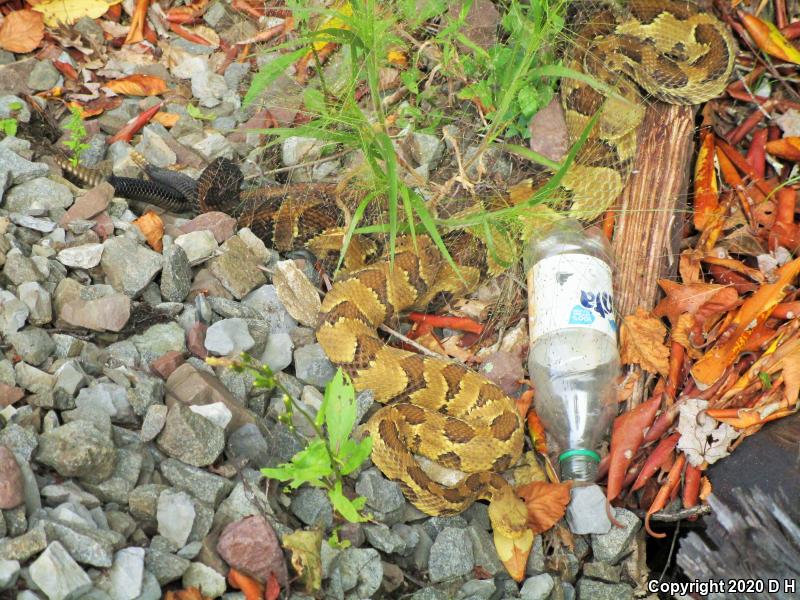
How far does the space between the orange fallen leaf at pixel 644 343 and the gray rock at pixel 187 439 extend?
6.34 ft

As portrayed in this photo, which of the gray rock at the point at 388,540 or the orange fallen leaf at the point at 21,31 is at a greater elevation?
the orange fallen leaf at the point at 21,31

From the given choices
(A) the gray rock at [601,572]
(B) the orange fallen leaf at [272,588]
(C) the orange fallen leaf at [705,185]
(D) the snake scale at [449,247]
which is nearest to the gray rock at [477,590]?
(D) the snake scale at [449,247]

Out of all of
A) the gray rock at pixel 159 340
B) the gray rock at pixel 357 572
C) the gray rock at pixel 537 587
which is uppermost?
the gray rock at pixel 159 340

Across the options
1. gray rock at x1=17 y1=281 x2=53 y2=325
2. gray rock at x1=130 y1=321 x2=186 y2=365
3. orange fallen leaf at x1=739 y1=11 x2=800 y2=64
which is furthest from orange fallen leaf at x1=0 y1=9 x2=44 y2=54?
orange fallen leaf at x1=739 y1=11 x2=800 y2=64

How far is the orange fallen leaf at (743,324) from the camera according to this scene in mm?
3680

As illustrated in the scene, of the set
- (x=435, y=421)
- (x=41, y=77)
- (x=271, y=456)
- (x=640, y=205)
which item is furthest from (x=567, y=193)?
(x=41, y=77)

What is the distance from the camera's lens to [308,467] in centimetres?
278

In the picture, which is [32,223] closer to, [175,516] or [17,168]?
[17,168]

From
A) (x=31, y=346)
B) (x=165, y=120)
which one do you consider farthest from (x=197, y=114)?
(x=31, y=346)

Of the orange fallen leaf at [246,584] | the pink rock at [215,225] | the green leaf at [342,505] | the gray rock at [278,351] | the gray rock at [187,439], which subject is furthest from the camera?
the pink rock at [215,225]

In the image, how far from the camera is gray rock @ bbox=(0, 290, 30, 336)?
10.5 feet

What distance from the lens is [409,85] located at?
461cm

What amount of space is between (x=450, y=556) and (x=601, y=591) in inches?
25.6

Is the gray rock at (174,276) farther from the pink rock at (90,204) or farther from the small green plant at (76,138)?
the small green plant at (76,138)
